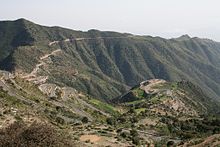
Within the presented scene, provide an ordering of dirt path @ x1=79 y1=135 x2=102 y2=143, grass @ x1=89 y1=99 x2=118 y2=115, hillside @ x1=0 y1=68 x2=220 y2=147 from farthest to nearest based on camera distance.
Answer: grass @ x1=89 y1=99 x2=118 y2=115, dirt path @ x1=79 y1=135 x2=102 y2=143, hillside @ x1=0 y1=68 x2=220 y2=147

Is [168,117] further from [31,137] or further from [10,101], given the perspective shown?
[31,137]

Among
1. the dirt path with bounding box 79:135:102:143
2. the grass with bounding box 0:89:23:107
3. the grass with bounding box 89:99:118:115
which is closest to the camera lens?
the dirt path with bounding box 79:135:102:143

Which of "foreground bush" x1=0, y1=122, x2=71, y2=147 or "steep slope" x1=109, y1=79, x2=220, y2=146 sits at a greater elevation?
"foreground bush" x1=0, y1=122, x2=71, y2=147

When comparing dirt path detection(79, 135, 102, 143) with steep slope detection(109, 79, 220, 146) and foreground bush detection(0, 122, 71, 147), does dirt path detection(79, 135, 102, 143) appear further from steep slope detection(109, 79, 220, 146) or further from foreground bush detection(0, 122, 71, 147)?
foreground bush detection(0, 122, 71, 147)

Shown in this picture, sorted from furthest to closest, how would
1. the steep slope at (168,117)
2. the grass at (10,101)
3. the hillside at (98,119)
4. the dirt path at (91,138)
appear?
the steep slope at (168,117)
the grass at (10,101)
the dirt path at (91,138)
the hillside at (98,119)

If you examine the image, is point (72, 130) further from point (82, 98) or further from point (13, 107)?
point (82, 98)

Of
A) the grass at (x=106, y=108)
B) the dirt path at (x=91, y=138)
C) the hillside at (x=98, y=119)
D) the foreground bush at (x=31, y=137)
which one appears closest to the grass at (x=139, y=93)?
the hillside at (x=98, y=119)

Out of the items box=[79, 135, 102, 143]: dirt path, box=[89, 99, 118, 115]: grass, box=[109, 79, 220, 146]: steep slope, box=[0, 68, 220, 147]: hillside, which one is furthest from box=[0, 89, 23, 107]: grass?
box=[89, 99, 118, 115]: grass

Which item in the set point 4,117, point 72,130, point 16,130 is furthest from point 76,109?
point 16,130

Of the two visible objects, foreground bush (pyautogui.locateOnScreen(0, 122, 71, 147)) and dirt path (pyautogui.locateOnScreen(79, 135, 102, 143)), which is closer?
foreground bush (pyautogui.locateOnScreen(0, 122, 71, 147))

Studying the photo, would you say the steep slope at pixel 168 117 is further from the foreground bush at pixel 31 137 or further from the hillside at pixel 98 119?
the foreground bush at pixel 31 137

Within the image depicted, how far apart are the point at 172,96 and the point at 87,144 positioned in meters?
82.7

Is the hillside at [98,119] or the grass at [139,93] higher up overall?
the hillside at [98,119]

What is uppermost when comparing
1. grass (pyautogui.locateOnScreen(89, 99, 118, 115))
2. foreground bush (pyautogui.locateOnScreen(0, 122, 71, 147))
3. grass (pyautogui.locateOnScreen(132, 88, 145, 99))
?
foreground bush (pyautogui.locateOnScreen(0, 122, 71, 147))
